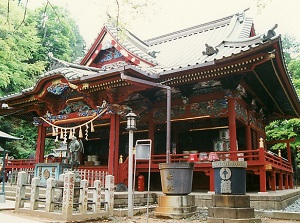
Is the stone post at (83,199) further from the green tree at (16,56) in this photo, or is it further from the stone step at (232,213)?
the green tree at (16,56)

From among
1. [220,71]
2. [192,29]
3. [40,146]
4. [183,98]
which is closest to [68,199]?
[220,71]

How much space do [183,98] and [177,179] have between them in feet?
16.3

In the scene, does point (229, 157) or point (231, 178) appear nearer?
point (231, 178)

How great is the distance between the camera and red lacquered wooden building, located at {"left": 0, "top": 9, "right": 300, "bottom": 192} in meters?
10.3

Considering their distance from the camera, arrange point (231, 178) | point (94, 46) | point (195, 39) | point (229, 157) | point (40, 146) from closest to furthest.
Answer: point (231, 178), point (229, 157), point (40, 146), point (94, 46), point (195, 39)

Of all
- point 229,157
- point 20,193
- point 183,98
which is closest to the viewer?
point 20,193

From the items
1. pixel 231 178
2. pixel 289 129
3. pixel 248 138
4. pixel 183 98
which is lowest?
pixel 231 178

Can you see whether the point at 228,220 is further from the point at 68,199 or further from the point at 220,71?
the point at 220,71

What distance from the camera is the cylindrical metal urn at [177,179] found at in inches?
316

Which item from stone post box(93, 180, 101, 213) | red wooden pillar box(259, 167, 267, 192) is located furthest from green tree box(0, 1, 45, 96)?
red wooden pillar box(259, 167, 267, 192)

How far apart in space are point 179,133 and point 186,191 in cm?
667

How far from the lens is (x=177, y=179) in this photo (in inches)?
317

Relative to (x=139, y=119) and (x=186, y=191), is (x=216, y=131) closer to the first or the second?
(x=139, y=119)

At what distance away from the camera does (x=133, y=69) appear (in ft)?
33.2
